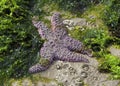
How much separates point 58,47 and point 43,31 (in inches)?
25.7

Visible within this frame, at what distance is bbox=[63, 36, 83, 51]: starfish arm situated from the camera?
7309mm

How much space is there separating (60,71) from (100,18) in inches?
69.9

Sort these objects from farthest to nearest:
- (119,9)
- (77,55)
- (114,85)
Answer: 1. (119,9)
2. (77,55)
3. (114,85)

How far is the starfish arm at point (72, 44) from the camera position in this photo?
731cm

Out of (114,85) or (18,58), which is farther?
(18,58)

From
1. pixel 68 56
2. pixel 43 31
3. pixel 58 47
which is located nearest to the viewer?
pixel 68 56

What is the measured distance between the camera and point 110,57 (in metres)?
7.07

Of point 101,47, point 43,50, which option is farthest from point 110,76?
point 43,50

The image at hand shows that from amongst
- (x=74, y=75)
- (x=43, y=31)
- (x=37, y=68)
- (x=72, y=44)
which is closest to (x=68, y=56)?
(x=72, y=44)

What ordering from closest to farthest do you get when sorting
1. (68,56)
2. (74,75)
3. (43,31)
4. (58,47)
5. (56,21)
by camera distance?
(74,75) → (68,56) → (58,47) → (43,31) → (56,21)

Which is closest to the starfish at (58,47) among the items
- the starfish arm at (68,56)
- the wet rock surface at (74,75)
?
the starfish arm at (68,56)

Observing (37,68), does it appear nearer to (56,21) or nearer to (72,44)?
(72,44)

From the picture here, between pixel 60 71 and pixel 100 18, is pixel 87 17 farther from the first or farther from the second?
pixel 60 71

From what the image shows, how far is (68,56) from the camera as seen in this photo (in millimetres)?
7176
